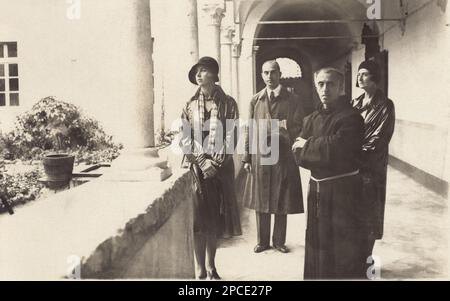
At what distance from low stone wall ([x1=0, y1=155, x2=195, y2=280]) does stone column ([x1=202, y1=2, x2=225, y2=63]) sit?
1430 mm

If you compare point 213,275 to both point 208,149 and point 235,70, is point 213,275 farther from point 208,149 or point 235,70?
point 235,70

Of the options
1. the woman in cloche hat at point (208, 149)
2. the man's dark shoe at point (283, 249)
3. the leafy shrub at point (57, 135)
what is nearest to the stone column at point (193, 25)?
the woman in cloche hat at point (208, 149)

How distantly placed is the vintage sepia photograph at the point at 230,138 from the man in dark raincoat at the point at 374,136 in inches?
0.5

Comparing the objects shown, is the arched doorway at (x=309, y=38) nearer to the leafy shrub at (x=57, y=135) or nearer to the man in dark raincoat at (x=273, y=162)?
the man in dark raincoat at (x=273, y=162)

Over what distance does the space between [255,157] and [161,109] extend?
1.04m

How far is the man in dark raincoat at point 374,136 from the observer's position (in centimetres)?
459

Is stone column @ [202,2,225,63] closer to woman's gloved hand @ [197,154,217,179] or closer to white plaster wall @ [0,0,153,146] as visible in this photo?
white plaster wall @ [0,0,153,146]

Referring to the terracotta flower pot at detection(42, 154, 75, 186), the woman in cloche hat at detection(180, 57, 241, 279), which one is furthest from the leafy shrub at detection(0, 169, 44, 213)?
the woman in cloche hat at detection(180, 57, 241, 279)

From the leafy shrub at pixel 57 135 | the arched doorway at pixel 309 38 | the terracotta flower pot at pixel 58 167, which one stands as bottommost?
the terracotta flower pot at pixel 58 167

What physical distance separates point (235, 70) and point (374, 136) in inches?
92.1

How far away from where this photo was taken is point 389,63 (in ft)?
17.5

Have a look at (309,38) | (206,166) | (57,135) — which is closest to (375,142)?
(206,166)
